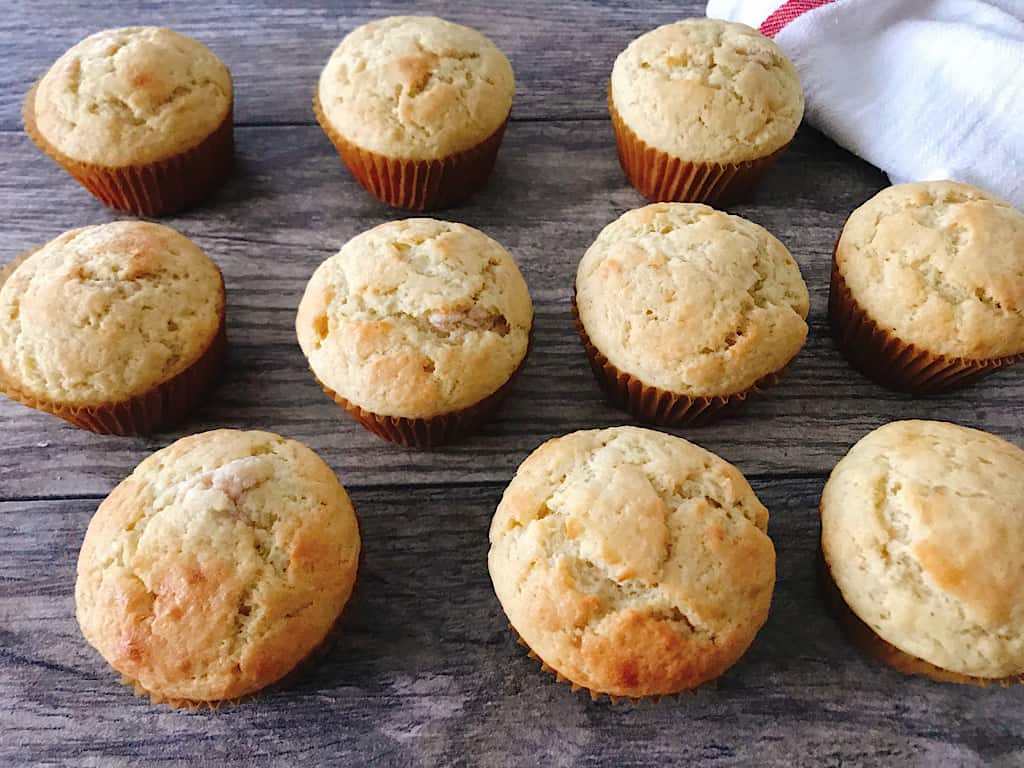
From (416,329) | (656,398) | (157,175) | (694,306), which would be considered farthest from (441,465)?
(157,175)

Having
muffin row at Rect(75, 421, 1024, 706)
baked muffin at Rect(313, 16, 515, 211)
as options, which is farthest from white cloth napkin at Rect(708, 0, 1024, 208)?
muffin row at Rect(75, 421, 1024, 706)

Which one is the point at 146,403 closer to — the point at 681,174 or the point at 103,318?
the point at 103,318

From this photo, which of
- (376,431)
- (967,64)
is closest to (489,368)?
(376,431)

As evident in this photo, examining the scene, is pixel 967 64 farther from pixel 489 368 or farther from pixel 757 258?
pixel 489 368

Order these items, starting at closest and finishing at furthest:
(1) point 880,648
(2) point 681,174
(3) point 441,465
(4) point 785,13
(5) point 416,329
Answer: (1) point 880,648 < (5) point 416,329 < (3) point 441,465 < (2) point 681,174 < (4) point 785,13

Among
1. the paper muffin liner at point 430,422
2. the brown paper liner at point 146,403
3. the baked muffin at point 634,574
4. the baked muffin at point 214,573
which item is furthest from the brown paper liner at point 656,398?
the brown paper liner at point 146,403
